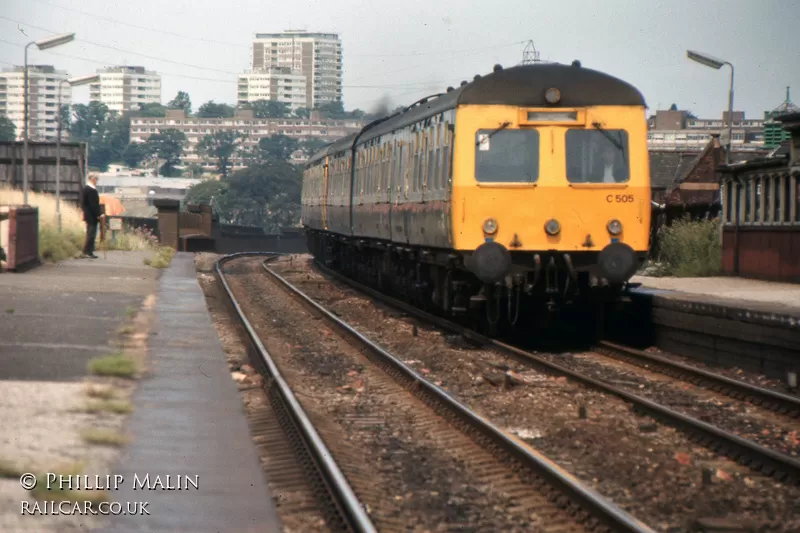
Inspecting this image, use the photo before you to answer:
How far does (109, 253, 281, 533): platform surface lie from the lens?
6.08m

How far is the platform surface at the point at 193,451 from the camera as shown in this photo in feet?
20.0

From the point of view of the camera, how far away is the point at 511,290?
14.7 meters

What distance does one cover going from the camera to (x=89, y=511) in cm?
593

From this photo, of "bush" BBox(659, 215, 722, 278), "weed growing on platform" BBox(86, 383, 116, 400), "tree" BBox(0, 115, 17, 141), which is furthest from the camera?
"tree" BBox(0, 115, 17, 141)

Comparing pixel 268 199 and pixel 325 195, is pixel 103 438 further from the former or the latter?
pixel 268 199

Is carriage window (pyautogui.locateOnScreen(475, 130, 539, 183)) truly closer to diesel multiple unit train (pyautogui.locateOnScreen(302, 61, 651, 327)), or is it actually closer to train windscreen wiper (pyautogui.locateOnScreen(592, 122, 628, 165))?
diesel multiple unit train (pyautogui.locateOnScreen(302, 61, 651, 327))

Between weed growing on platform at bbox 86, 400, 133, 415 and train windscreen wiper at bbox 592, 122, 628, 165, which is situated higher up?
train windscreen wiper at bbox 592, 122, 628, 165

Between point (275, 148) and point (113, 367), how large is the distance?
163402mm

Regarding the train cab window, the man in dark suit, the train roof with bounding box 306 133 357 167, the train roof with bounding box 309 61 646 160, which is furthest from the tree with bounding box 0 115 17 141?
the train cab window

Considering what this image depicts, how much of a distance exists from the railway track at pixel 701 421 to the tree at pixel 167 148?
169m

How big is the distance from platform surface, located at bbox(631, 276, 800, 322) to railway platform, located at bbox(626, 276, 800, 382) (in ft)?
0.04

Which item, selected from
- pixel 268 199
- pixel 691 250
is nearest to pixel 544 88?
pixel 691 250

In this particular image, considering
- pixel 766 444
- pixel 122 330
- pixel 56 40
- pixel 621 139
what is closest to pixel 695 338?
pixel 621 139

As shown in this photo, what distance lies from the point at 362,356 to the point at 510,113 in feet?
11.1
